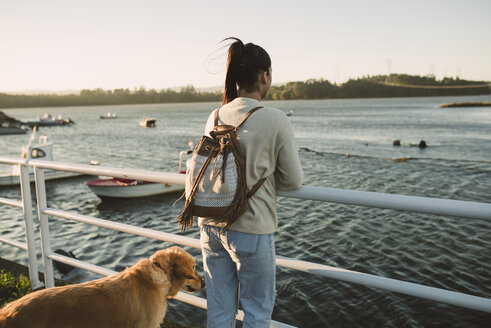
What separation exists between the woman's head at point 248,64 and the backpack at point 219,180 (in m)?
0.19

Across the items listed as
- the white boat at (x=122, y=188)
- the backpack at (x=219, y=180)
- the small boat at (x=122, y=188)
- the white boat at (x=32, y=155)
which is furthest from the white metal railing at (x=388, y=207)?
the white boat at (x=32, y=155)

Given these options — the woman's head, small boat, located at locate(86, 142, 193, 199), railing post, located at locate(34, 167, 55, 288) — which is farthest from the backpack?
small boat, located at locate(86, 142, 193, 199)

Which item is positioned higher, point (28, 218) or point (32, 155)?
point (28, 218)

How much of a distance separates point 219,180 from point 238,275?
56 centimetres

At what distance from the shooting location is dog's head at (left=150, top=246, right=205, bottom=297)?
2.39m

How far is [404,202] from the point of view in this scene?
5.95ft

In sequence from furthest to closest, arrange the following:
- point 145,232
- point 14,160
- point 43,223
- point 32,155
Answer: point 32,155 < point 14,160 < point 43,223 < point 145,232

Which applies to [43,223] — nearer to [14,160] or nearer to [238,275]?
[14,160]

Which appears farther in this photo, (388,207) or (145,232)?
(145,232)

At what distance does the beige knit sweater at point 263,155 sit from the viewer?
5.88ft

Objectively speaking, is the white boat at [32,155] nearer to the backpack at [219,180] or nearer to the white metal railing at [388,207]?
the white metal railing at [388,207]

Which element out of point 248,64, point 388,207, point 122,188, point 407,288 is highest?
point 248,64

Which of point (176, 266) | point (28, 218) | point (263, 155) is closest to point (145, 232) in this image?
point (176, 266)

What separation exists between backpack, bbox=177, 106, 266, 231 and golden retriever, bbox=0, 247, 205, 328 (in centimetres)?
61
